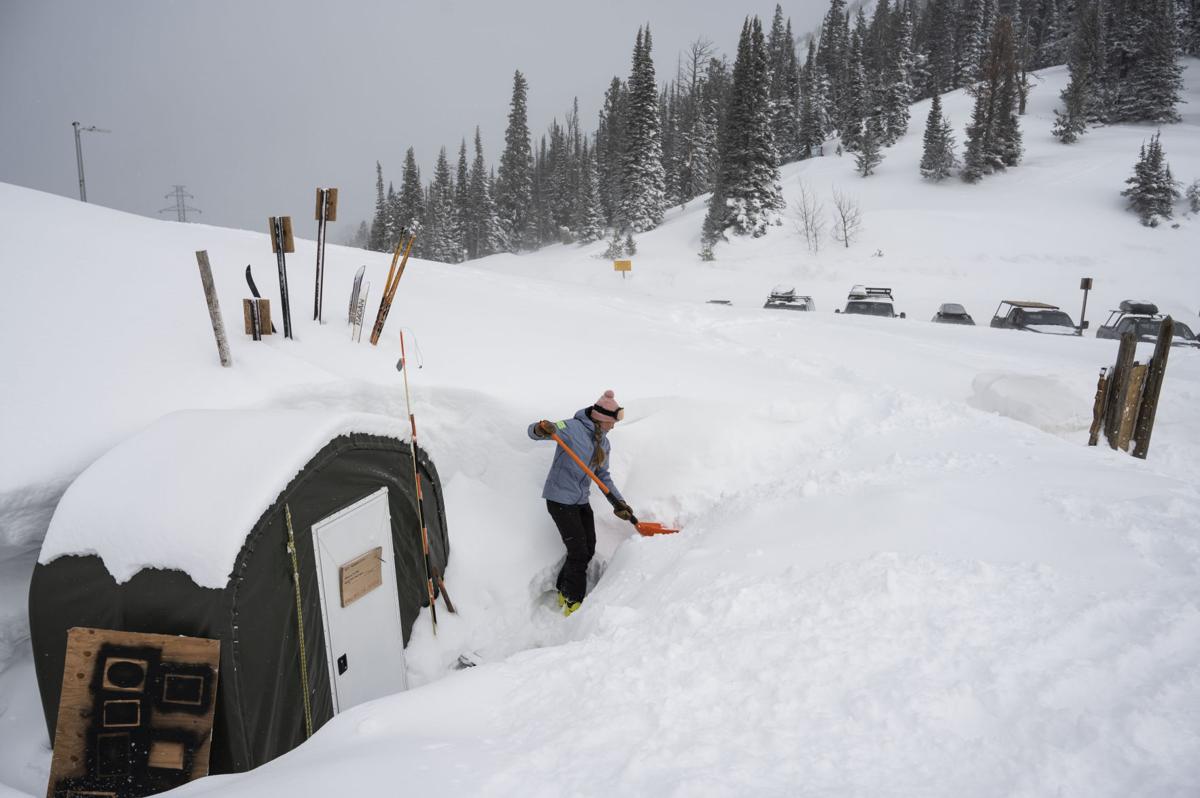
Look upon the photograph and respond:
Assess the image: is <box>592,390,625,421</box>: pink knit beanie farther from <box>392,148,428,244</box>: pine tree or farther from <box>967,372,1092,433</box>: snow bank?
<box>392,148,428,244</box>: pine tree

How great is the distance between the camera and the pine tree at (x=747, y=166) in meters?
33.6

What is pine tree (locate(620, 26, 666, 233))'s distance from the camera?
133 ft

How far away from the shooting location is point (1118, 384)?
7547mm

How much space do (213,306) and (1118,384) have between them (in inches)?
382

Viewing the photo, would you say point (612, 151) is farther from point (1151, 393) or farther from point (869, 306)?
point (1151, 393)

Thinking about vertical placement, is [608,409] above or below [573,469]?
above

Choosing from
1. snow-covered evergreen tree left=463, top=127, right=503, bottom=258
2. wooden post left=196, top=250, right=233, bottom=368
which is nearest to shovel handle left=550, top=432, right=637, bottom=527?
wooden post left=196, top=250, right=233, bottom=368

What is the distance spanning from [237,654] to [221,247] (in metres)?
7.52

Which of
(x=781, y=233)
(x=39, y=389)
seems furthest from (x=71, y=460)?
(x=781, y=233)

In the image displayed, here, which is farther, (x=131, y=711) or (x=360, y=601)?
(x=360, y=601)

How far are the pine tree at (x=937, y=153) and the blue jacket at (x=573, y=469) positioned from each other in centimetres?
3738

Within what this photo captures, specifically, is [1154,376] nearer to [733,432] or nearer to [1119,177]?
[733,432]

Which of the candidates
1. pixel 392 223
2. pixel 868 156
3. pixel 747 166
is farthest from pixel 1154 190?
pixel 392 223

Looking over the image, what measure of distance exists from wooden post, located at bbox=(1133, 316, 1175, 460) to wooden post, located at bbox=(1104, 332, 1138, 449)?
230 mm
